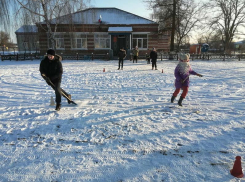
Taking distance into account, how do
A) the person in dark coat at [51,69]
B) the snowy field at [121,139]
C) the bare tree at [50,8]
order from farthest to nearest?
the bare tree at [50,8], the person in dark coat at [51,69], the snowy field at [121,139]

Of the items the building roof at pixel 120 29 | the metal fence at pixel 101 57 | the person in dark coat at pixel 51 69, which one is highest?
the building roof at pixel 120 29

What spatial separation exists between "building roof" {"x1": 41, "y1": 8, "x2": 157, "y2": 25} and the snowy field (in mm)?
20782

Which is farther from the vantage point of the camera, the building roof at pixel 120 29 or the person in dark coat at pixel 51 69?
the building roof at pixel 120 29

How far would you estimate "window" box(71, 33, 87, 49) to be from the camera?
25.7 metres

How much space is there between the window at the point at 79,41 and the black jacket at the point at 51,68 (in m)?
22.0

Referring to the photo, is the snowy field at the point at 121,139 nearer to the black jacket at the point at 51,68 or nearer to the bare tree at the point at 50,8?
the black jacket at the point at 51,68

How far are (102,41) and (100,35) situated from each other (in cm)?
84

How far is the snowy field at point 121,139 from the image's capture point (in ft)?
9.04

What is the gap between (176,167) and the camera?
9.41 ft

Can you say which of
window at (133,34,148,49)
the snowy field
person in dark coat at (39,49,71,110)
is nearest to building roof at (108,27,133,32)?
window at (133,34,148,49)

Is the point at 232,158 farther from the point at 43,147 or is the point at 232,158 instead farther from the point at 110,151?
the point at 43,147

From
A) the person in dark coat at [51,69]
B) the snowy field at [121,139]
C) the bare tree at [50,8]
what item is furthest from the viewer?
the bare tree at [50,8]

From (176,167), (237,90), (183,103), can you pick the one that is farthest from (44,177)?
(237,90)

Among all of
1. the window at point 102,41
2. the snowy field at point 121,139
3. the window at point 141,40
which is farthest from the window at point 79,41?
the snowy field at point 121,139
